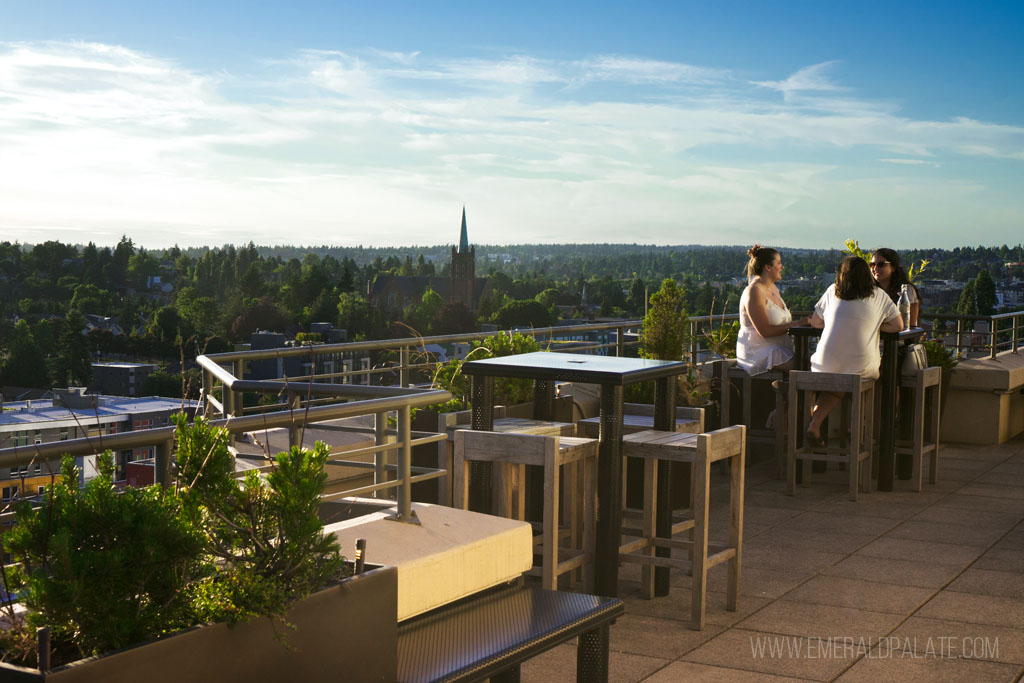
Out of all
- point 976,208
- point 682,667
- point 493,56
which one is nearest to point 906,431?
point 682,667

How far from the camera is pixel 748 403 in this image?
6.90 metres

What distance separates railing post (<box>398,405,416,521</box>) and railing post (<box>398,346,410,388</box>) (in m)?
3.03

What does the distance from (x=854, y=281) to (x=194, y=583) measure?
18.0 ft

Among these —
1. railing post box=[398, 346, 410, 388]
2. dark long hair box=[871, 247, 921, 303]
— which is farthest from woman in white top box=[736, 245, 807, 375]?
railing post box=[398, 346, 410, 388]

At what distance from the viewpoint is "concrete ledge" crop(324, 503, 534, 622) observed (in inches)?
81.6

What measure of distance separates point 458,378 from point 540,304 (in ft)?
140

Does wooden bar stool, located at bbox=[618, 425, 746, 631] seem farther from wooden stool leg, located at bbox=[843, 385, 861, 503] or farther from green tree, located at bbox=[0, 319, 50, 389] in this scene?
green tree, located at bbox=[0, 319, 50, 389]

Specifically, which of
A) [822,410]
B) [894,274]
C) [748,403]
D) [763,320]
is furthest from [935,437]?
[894,274]

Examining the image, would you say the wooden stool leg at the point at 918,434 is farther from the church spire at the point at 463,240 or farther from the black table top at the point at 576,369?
the church spire at the point at 463,240

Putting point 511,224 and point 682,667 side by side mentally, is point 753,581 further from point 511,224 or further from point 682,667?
point 511,224

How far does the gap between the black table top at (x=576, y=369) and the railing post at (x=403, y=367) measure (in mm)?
1679

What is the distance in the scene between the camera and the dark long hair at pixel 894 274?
7488mm

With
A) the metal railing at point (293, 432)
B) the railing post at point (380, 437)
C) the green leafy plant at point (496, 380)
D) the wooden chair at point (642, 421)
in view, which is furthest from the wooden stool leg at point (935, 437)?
the metal railing at point (293, 432)

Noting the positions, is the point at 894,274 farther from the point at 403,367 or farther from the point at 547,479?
the point at 547,479
